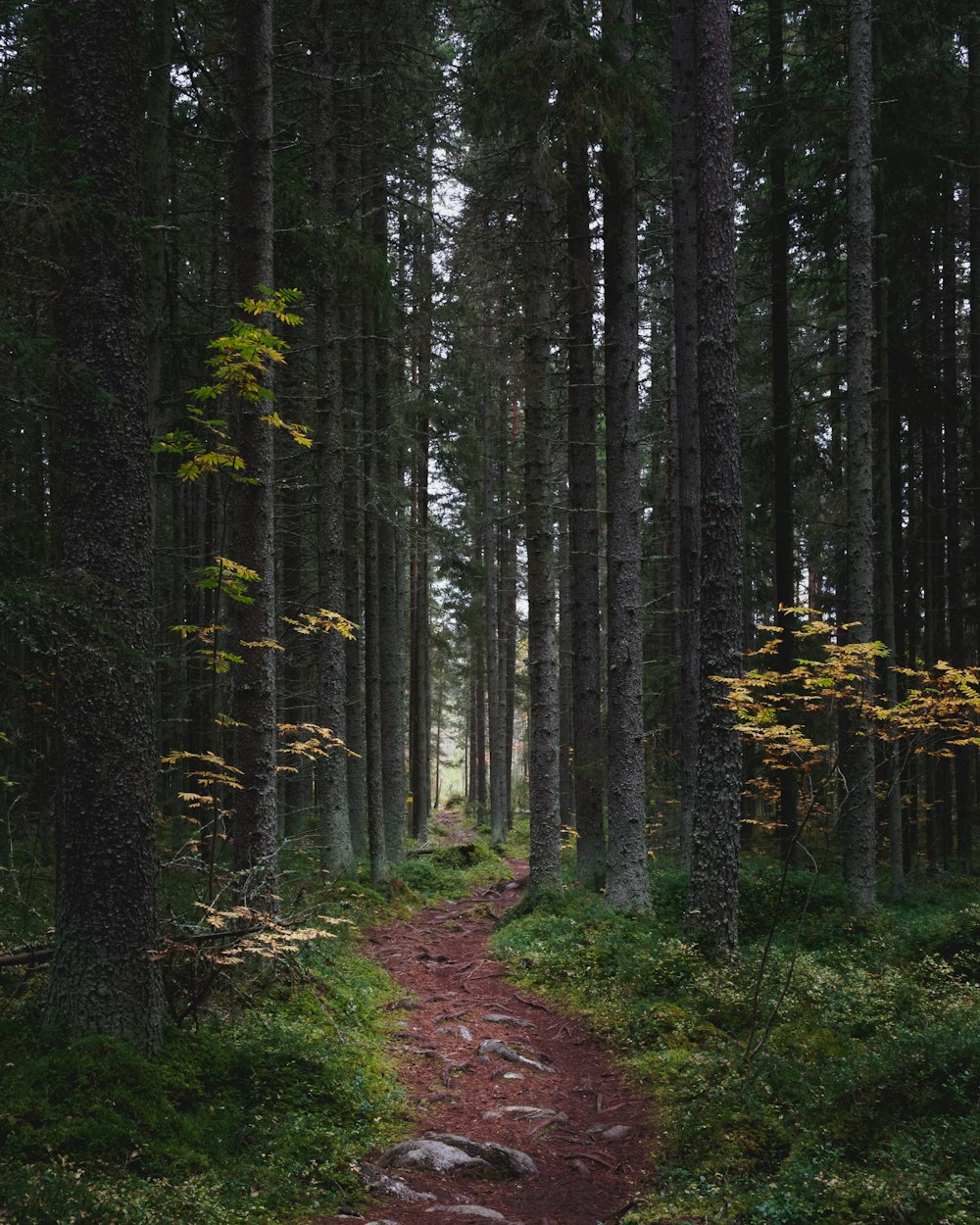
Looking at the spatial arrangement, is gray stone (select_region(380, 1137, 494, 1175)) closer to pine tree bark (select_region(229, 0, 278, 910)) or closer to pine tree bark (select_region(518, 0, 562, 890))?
pine tree bark (select_region(229, 0, 278, 910))

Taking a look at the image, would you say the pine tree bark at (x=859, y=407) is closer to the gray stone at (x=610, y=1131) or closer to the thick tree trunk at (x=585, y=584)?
the thick tree trunk at (x=585, y=584)

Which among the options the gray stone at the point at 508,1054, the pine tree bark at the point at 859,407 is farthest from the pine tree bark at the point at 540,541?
the gray stone at the point at 508,1054

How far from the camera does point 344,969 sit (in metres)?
9.48

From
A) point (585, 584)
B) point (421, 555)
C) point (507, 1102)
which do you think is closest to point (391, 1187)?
point (507, 1102)

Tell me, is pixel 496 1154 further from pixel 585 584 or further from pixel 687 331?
A: pixel 687 331

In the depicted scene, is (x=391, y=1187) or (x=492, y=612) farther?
(x=492, y=612)

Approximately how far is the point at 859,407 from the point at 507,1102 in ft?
32.9

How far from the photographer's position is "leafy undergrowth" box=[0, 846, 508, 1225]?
4023 mm

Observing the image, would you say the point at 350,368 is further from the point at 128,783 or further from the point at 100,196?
the point at 128,783

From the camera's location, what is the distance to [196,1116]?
4.91 meters

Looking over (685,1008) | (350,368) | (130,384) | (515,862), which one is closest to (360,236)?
(350,368)

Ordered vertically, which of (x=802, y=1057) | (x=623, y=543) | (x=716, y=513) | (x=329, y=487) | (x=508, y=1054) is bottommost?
(x=508, y=1054)

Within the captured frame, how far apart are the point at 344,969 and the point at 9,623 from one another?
6.81 m

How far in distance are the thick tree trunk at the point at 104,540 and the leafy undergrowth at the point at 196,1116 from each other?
0.38m
